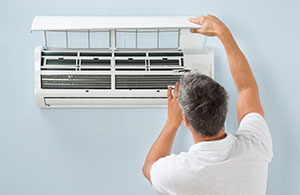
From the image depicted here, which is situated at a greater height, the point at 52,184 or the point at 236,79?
the point at 236,79

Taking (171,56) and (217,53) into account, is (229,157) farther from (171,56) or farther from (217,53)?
(217,53)

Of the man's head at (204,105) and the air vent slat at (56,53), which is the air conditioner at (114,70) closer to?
the air vent slat at (56,53)

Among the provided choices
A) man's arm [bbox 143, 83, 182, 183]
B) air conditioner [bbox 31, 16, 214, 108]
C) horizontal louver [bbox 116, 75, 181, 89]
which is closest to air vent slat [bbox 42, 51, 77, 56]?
air conditioner [bbox 31, 16, 214, 108]

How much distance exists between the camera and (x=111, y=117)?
1.80 meters

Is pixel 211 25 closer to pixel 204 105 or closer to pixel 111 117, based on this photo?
pixel 204 105

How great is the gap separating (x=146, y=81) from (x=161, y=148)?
16.7 inches

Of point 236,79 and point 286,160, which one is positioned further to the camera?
point 286,160

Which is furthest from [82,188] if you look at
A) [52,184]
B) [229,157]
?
[229,157]

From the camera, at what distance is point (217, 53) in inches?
70.8

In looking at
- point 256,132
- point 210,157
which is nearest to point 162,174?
point 210,157

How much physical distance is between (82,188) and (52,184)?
0.15m

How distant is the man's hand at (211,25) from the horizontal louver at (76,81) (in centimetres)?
47

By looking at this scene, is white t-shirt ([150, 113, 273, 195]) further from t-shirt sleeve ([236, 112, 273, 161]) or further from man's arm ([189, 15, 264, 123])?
man's arm ([189, 15, 264, 123])

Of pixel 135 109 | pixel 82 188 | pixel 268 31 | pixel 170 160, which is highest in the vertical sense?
pixel 268 31
